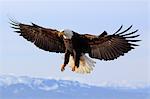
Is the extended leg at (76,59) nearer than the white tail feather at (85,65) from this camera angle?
Yes

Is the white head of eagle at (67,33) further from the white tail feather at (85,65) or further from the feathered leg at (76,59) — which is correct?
the white tail feather at (85,65)

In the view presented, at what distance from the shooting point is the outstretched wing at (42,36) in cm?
1001

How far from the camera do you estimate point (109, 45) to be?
9.73 metres

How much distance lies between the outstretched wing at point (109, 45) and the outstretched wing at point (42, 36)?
383mm

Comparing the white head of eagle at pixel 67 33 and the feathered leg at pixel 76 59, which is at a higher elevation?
the white head of eagle at pixel 67 33

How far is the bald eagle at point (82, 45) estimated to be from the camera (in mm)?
9562

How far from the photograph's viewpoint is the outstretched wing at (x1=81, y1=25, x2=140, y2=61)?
9500mm

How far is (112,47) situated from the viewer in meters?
9.71

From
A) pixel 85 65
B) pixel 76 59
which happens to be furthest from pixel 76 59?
pixel 85 65

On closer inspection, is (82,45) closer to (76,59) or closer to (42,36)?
(76,59)

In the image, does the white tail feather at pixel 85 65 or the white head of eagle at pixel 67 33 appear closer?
the white head of eagle at pixel 67 33

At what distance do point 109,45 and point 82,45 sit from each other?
0.98 ft

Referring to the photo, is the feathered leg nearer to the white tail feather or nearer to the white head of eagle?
the white tail feather

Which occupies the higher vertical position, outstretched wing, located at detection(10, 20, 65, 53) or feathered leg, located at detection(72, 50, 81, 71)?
outstretched wing, located at detection(10, 20, 65, 53)
